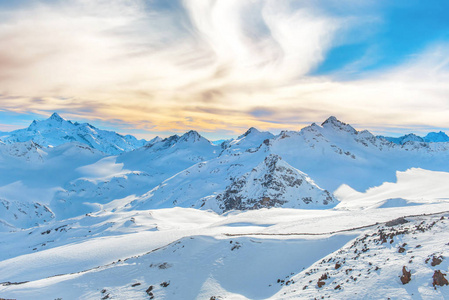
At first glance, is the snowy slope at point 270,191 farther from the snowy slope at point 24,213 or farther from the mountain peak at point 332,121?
the snowy slope at point 24,213

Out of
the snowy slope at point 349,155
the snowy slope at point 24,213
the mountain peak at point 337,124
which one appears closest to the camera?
the snowy slope at point 349,155

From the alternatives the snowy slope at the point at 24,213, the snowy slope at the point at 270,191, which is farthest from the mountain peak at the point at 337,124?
the snowy slope at the point at 24,213

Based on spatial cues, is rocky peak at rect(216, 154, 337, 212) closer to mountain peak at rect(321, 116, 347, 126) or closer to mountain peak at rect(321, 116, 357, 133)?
mountain peak at rect(321, 116, 357, 133)

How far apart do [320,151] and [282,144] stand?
22530 millimetres

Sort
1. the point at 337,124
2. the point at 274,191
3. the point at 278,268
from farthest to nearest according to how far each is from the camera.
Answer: the point at 337,124 → the point at 274,191 → the point at 278,268

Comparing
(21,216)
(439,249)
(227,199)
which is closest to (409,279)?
(439,249)

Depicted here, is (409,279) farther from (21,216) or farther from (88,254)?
(21,216)

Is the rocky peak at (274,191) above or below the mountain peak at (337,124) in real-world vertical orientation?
below

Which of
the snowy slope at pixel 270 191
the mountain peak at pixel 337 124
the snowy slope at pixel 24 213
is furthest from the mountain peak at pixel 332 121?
the snowy slope at pixel 24 213

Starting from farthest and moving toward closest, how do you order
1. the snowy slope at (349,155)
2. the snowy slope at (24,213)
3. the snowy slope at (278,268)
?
1. the snowy slope at (24,213)
2. the snowy slope at (349,155)
3. the snowy slope at (278,268)

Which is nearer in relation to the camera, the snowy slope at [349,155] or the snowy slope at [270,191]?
the snowy slope at [270,191]

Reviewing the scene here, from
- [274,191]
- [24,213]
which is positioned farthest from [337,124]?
[24,213]

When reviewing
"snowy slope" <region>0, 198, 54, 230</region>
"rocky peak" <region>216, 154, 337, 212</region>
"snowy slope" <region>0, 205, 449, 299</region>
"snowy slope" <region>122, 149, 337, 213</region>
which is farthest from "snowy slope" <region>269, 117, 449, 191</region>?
"snowy slope" <region>0, 198, 54, 230</region>

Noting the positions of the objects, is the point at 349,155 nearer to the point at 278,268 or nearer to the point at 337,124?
the point at 337,124
